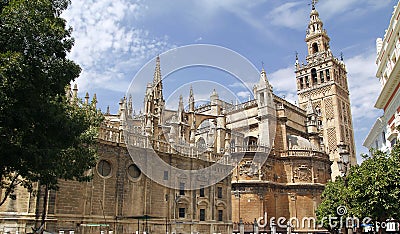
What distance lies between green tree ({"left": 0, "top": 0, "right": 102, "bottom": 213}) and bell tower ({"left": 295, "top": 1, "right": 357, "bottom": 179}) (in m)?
51.0

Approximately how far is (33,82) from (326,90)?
58220 millimetres

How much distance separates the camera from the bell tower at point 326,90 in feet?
198

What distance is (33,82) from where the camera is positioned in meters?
11.1

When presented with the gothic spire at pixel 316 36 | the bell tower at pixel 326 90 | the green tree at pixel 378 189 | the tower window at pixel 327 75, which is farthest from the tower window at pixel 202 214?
the gothic spire at pixel 316 36

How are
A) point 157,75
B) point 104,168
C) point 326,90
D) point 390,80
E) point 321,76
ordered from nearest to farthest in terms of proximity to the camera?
1. point 390,80
2. point 104,168
3. point 157,75
4. point 326,90
5. point 321,76

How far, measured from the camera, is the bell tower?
198 ft

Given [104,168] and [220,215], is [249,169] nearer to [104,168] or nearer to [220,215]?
[220,215]

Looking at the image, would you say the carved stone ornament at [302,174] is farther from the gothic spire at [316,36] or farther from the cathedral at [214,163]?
the gothic spire at [316,36]

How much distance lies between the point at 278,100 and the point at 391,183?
33.7m

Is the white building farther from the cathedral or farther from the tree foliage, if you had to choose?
the cathedral

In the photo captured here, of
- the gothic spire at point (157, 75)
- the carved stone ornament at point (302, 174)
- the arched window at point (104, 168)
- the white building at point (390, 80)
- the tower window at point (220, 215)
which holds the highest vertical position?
the gothic spire at point (157, 75)

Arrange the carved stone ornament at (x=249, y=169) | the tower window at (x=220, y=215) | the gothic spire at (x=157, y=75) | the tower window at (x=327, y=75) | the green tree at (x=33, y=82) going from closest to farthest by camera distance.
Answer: the green tree at (x=33, y=82) < the tower window at (x=220, y=215) < the gothic spire at (x=157, y=75) < the carved stone ornament at (x=249, y=169) < the tower window at (x=327, y=75)

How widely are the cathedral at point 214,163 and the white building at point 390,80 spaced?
4.38m

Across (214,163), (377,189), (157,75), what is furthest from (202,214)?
(157,75)
